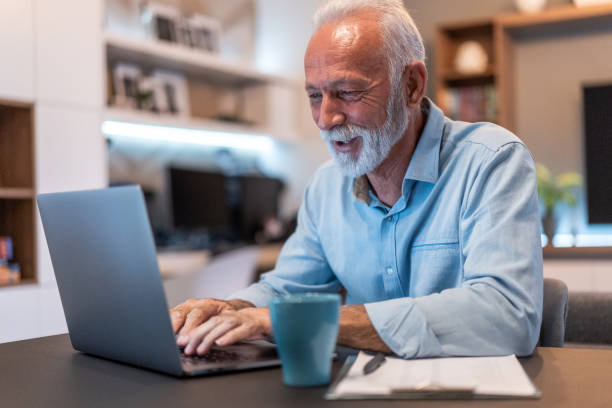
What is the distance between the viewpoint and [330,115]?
1.21 meters

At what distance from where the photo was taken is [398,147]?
1.33 meters

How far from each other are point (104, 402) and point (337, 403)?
25 cm

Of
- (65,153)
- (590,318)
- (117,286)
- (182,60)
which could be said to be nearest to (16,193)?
(65,153)

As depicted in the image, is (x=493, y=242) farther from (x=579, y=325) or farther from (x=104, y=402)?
(x=104, y=402)

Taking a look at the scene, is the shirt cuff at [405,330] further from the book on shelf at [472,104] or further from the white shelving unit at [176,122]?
the book on shelf at [472,104]

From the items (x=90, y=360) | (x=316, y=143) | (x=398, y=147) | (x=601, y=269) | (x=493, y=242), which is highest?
(x=316, y=143)

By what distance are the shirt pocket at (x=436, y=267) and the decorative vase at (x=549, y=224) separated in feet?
9.74

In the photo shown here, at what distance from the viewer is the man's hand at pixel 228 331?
32.4 inches

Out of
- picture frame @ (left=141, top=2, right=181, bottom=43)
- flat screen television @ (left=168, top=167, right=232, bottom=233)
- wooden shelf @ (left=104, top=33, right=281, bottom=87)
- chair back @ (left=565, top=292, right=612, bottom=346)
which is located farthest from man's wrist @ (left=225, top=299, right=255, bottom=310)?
picture frame @ (left=141, top=2, right=181, bottom=43)

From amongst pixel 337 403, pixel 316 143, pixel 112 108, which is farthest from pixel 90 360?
pixel 316 143

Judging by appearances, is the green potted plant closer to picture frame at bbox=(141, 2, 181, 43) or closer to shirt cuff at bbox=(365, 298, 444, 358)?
picture frame at bbox=(141, 2, 181, 43)

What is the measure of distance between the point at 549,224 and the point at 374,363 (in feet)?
11.3

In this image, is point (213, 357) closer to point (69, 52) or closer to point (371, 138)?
point (371, 138)

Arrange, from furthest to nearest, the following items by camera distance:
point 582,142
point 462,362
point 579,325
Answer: point 582,142, point 579,325, point 462,362
